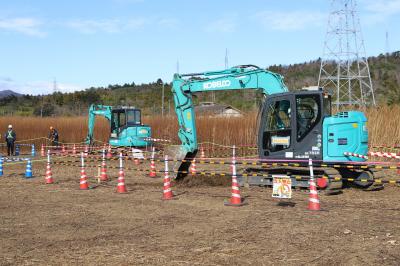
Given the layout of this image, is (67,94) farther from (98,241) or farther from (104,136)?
(98,241)

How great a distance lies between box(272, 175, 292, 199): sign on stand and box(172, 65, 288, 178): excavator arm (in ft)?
13.9

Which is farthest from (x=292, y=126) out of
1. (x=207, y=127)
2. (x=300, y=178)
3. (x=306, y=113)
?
(x=207, y=127)

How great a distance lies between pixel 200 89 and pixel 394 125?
11514 millimetres

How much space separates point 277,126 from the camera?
586 inches

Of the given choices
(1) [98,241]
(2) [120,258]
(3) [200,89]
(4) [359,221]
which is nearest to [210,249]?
(2) [120,258]

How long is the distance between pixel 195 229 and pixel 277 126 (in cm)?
620

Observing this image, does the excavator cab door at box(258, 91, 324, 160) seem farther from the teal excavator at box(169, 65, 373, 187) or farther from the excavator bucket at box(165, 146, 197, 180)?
the excavator bucket at box(165, 146, 197, 180)

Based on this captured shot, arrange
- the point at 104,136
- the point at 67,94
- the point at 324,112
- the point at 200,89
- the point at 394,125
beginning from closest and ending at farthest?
the point at 324,112
the point at 200,89
the point at 394,125
the point at 104,136
the point at 67,94

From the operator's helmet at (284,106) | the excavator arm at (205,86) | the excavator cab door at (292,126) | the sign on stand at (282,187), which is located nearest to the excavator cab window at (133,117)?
the excavator arm at (205,86)

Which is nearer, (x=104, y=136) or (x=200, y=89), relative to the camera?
(x=200, y=89)

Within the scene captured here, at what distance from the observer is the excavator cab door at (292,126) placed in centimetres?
1412

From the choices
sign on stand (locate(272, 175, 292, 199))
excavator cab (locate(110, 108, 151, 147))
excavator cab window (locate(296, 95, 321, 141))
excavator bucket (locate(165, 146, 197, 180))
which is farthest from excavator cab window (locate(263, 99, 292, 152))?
excavator cab (locate(110, 108, 151, 147))

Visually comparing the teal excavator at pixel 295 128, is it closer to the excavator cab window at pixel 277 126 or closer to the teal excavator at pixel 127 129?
the excavator cab window at pixel 277 126

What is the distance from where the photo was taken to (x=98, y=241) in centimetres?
865
